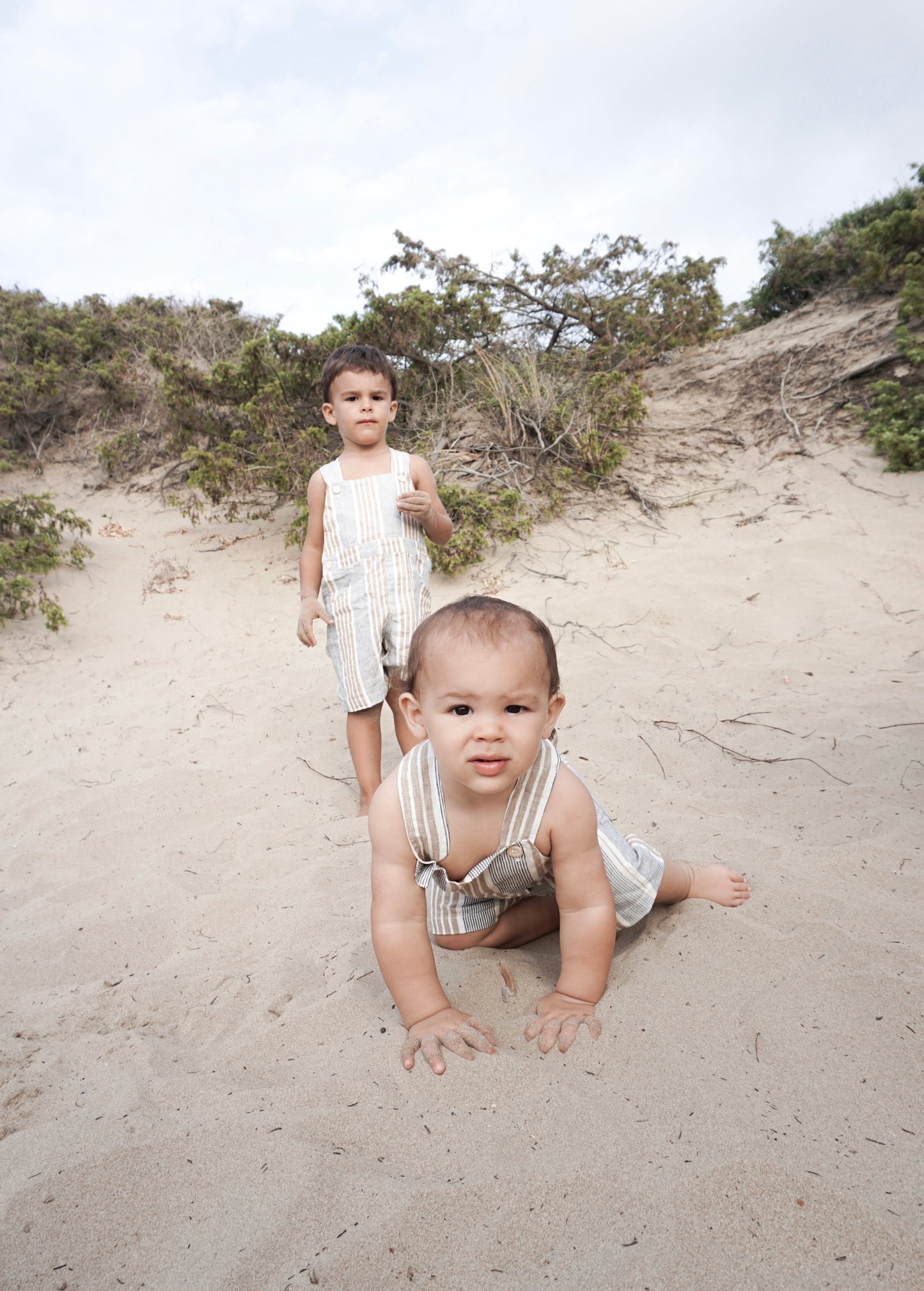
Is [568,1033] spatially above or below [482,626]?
below

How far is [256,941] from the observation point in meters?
2.00

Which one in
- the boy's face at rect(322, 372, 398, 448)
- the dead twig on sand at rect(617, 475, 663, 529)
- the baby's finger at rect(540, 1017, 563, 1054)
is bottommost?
the baby's finger at rect(540, 1017, 563, 1054)

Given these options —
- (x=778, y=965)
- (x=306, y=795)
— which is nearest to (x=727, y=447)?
(x=306, y=795)

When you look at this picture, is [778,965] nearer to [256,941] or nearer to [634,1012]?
[634,1012]

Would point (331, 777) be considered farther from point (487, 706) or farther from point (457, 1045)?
point (487, 706)

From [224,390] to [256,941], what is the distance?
5.81 metres

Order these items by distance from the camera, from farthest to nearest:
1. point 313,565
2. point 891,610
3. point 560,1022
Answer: point 891,610 → point 313,565 → point 560,1022

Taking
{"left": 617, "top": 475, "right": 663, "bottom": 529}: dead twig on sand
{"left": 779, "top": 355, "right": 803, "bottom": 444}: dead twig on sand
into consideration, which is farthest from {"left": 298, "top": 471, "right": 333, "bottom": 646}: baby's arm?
{"left": 779, "top": 355, "right": 803, "bottom": 444}: dead twig on sand

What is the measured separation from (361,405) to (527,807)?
188 cm

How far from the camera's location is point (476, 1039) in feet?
4.66

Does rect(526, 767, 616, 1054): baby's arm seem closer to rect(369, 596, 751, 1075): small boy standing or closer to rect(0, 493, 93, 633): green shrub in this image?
rect(369, 596, 751, 1075): small boy standing

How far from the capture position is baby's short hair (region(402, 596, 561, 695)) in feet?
4.50

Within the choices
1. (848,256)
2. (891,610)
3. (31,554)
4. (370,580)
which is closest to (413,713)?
(370,580)

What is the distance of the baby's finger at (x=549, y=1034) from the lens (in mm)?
1403
